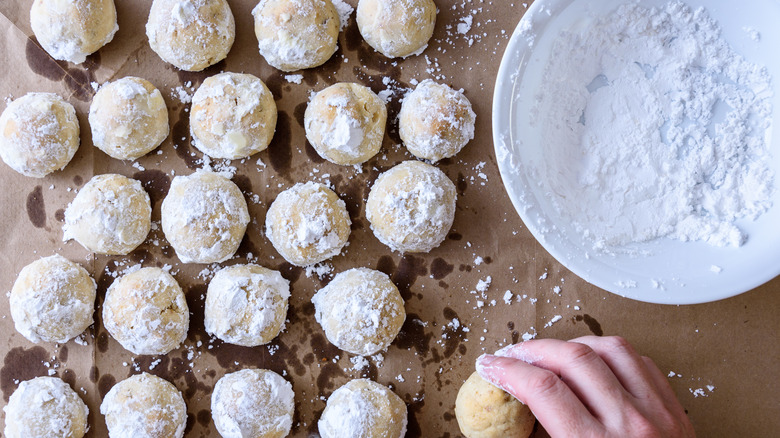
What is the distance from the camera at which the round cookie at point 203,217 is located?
1655 mm

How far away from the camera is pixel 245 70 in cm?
179

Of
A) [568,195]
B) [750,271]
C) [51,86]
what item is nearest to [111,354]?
[51,86]

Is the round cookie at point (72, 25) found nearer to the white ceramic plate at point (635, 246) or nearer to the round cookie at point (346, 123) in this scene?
the round cookie at point (346, 123)

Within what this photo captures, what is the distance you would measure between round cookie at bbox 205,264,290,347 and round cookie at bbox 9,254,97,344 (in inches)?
14.4

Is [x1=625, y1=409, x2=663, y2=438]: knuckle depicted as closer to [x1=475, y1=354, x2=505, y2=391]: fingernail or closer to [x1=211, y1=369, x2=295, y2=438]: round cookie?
[x1=475, y1=354, x2=505, y2=391]: fingernail

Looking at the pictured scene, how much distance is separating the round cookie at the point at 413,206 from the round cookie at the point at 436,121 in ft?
0.20

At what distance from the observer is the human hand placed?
128cm

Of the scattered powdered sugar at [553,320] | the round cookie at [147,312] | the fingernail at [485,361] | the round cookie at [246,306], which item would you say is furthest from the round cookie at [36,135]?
the scattered powdered sugar at [553,320]

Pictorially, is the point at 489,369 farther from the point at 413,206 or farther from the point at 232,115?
the point at 232,115

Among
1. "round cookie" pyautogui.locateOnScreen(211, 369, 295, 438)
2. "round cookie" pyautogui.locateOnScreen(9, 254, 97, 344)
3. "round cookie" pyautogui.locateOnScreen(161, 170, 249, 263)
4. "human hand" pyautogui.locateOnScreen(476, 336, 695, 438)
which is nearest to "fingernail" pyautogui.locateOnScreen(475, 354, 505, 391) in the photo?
"human hand" pyautogui.locateOnScreen(476, 336, 695, 438)

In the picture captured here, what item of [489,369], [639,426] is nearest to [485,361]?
[489,369]

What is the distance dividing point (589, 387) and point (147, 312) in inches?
45.6

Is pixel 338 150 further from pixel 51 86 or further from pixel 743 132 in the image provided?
pixel 743 132

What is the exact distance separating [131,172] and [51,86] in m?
0.35
